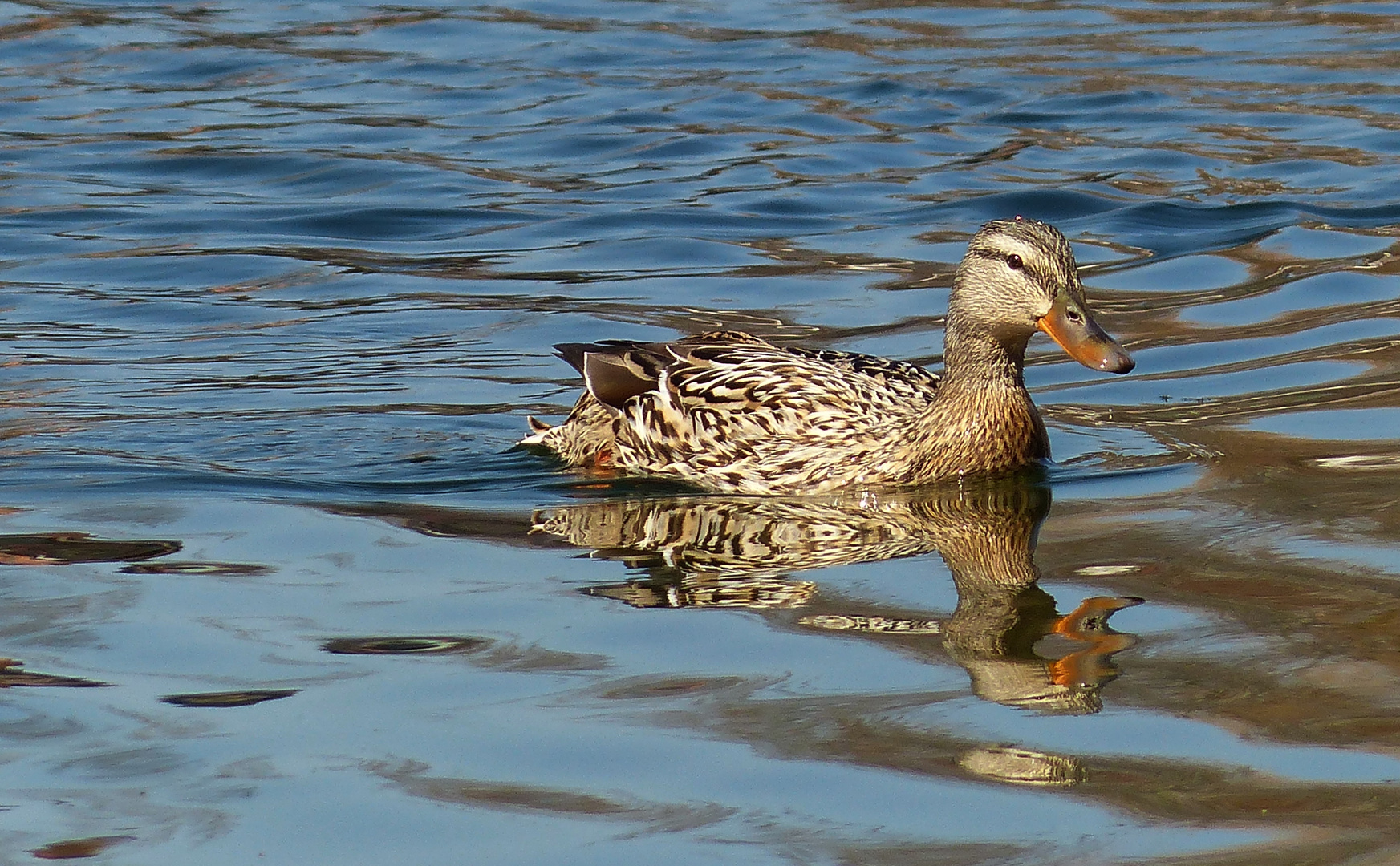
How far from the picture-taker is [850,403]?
880 cm

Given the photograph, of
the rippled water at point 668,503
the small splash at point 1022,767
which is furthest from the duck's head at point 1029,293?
the small splash at point 1022,767

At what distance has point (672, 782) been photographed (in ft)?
17.1

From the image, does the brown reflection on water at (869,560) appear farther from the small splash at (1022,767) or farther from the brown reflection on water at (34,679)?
the brown reflection on water at (34,679)

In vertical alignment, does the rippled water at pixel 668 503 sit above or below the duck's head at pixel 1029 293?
below

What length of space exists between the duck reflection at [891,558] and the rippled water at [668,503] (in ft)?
0.09

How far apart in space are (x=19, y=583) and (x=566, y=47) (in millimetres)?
15241

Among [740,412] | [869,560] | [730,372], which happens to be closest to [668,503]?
[740,412]

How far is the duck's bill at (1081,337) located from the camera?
25.9 feet

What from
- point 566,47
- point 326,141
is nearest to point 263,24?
point 566,47

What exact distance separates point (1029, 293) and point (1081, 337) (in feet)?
1.00

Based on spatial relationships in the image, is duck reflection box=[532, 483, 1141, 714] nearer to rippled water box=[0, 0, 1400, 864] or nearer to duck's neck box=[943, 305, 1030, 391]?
rippled water box=[0, 0, 1400, 864]

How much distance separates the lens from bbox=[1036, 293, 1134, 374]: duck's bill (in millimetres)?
7887

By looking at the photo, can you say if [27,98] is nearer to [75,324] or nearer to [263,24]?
[263,24]

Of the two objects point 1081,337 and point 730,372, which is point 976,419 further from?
point 730,372
